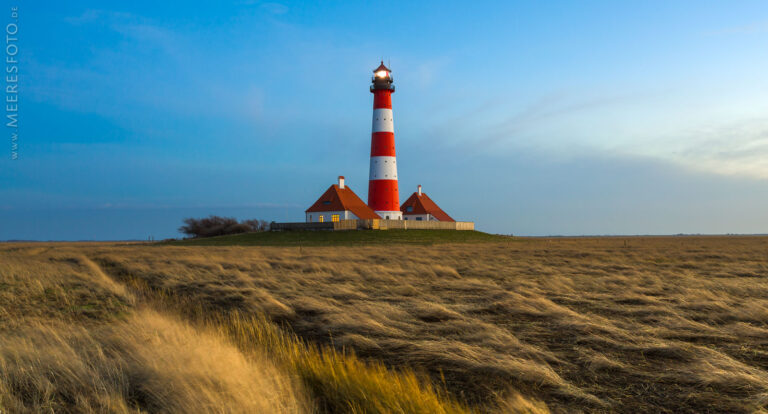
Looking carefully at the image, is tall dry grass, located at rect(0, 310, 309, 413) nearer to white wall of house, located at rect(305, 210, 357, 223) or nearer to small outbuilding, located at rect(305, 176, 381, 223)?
→ white wall of house, located at rect(305, 210, 357, 223)

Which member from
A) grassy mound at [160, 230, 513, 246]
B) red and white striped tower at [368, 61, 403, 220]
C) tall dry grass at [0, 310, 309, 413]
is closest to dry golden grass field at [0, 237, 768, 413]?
tall dry grass at [0, 310, 309, 413]

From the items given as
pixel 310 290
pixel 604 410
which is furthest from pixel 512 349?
pixel 310 290

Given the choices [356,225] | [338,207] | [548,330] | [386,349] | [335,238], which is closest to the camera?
[386,349]

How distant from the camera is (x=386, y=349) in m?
7.11

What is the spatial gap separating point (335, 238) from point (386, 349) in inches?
1417

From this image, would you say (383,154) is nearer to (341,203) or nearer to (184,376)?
(341,203)

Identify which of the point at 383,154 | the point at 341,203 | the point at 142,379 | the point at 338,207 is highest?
the point at 383,154

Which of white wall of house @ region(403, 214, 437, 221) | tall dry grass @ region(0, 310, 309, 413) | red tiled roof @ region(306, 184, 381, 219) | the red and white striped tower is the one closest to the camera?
tall dry grass @ region(0, 310, 309, 413)

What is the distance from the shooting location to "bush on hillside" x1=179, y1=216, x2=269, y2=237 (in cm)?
6025

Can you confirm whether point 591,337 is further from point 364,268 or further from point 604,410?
point 364,268

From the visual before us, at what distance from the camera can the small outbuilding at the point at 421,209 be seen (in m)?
63.4

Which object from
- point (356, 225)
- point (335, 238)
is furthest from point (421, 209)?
point (335, 238)

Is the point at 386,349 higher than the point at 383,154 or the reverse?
the reverse

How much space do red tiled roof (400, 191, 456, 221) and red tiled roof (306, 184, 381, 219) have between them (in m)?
10.3
